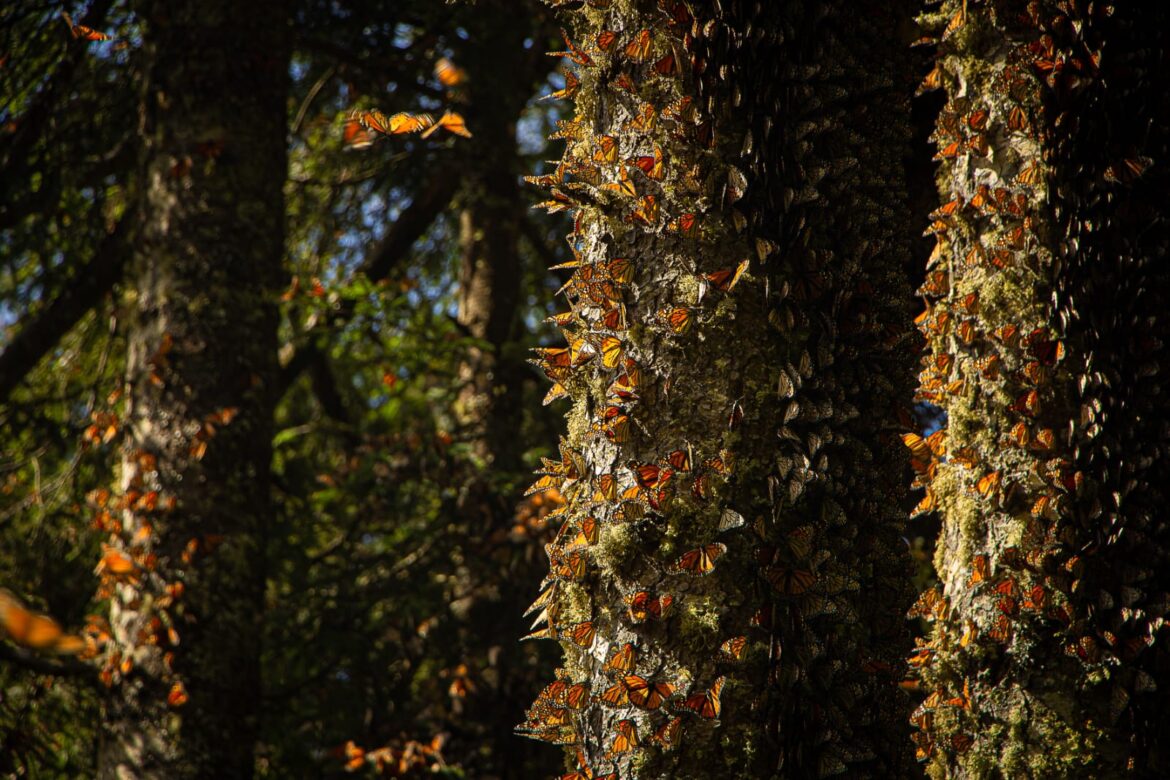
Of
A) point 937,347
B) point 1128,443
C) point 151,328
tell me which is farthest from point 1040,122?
point 151,328

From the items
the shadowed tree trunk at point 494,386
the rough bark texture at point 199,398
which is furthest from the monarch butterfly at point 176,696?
the shadowed tree trunk at point 494,386

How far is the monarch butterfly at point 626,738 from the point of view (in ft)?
6.33

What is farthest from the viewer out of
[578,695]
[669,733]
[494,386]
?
[494,386]

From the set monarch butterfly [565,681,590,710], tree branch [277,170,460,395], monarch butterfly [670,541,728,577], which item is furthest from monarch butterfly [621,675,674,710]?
→ tree branch [277,170,460,395]

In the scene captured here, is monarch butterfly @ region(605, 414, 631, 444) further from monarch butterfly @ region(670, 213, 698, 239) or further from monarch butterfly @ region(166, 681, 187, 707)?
monarch butterfly @ region(166, 681, 187, 707)

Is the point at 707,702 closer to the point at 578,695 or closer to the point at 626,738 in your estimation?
the point at 626,738

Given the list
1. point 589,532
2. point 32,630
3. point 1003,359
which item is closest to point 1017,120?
point 1003,359

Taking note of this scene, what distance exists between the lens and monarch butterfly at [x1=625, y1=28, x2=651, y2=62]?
2.14 meters

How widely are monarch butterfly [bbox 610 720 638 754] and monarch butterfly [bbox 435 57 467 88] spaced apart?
439 centimetres

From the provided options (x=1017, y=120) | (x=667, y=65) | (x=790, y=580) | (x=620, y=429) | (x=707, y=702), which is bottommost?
(x=707, y=702)

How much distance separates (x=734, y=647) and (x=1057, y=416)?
127cm

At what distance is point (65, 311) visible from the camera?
5.56m

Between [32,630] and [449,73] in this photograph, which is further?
[449,73]

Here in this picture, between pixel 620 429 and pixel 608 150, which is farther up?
pixel 608 150
